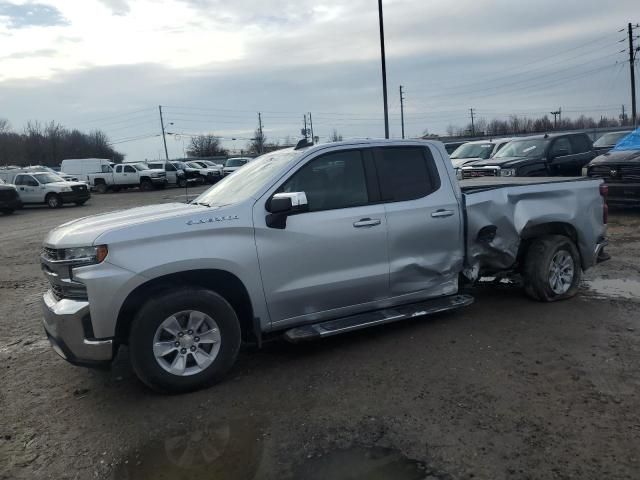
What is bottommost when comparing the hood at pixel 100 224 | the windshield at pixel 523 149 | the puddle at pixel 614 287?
the puddle at pixel 614 287

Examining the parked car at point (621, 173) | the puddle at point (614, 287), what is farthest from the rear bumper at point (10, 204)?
the puddle at point (614, 287)

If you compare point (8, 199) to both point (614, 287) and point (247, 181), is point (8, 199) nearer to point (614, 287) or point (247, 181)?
point (247, 181)

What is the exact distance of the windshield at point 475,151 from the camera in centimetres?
1792

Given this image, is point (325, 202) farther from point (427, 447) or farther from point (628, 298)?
point (628, 298)

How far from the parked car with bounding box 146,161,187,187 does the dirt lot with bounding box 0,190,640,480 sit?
32.7m

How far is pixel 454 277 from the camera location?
5.58 meters

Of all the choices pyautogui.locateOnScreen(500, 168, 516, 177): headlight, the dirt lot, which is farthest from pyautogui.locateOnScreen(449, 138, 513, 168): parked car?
the dirt lot

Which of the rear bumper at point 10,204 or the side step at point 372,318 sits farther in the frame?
the rear bumper at point 10,204

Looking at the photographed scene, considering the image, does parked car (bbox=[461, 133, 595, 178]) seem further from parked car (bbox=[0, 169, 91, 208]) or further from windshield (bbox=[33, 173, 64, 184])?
windshield (bbox=[33, 173, 64, 184])

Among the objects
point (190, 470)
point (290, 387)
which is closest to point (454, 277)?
point (290, 387)

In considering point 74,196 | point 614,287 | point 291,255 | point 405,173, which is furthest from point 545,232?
point 74,196

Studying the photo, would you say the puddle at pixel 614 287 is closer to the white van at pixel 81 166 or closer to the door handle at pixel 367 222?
the door handle at pixel 367 222

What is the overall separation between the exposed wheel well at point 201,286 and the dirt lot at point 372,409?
0.50m

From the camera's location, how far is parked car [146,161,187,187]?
37469mm
